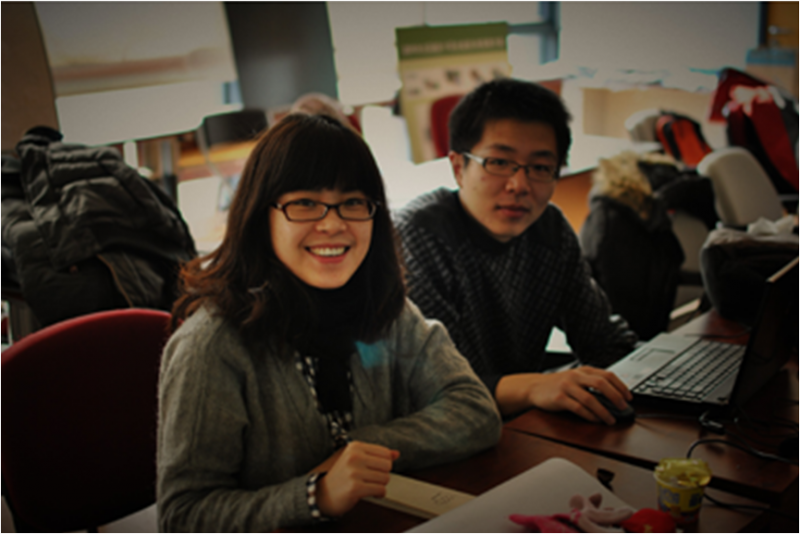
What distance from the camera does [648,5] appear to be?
481 cm

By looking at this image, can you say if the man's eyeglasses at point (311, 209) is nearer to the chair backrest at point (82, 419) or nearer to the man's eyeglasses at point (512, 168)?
the chair backrest at point (82, 419)

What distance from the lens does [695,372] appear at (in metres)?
1.34

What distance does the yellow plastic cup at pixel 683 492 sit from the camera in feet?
2.66

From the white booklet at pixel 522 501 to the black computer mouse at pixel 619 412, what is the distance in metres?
0.32

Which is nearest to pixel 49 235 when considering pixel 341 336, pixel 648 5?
pixel 341 336

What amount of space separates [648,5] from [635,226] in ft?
10.9

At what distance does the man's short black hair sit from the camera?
5.22 feet

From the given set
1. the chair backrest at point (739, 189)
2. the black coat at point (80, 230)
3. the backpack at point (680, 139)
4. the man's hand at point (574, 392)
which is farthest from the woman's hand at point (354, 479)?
the backpack at point (680, 139)

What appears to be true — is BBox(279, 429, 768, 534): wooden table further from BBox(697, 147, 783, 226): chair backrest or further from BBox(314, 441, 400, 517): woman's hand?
BBox(697, 147, 783, 226): chair backrest

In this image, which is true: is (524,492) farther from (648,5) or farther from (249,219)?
(648,5)

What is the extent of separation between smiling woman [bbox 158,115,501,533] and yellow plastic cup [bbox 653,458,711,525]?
1.02 feet

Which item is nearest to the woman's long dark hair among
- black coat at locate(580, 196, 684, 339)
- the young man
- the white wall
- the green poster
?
the young man

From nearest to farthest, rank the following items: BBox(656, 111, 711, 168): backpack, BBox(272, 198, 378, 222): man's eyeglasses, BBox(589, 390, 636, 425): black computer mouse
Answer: BBox(272, 198, 378, 222): man's eyeglasses, BBox(589, 390, 636, 425): black computer mouse, BBox(656, 111, 711, 168): backpack

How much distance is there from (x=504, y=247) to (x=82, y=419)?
1123 millimetres
